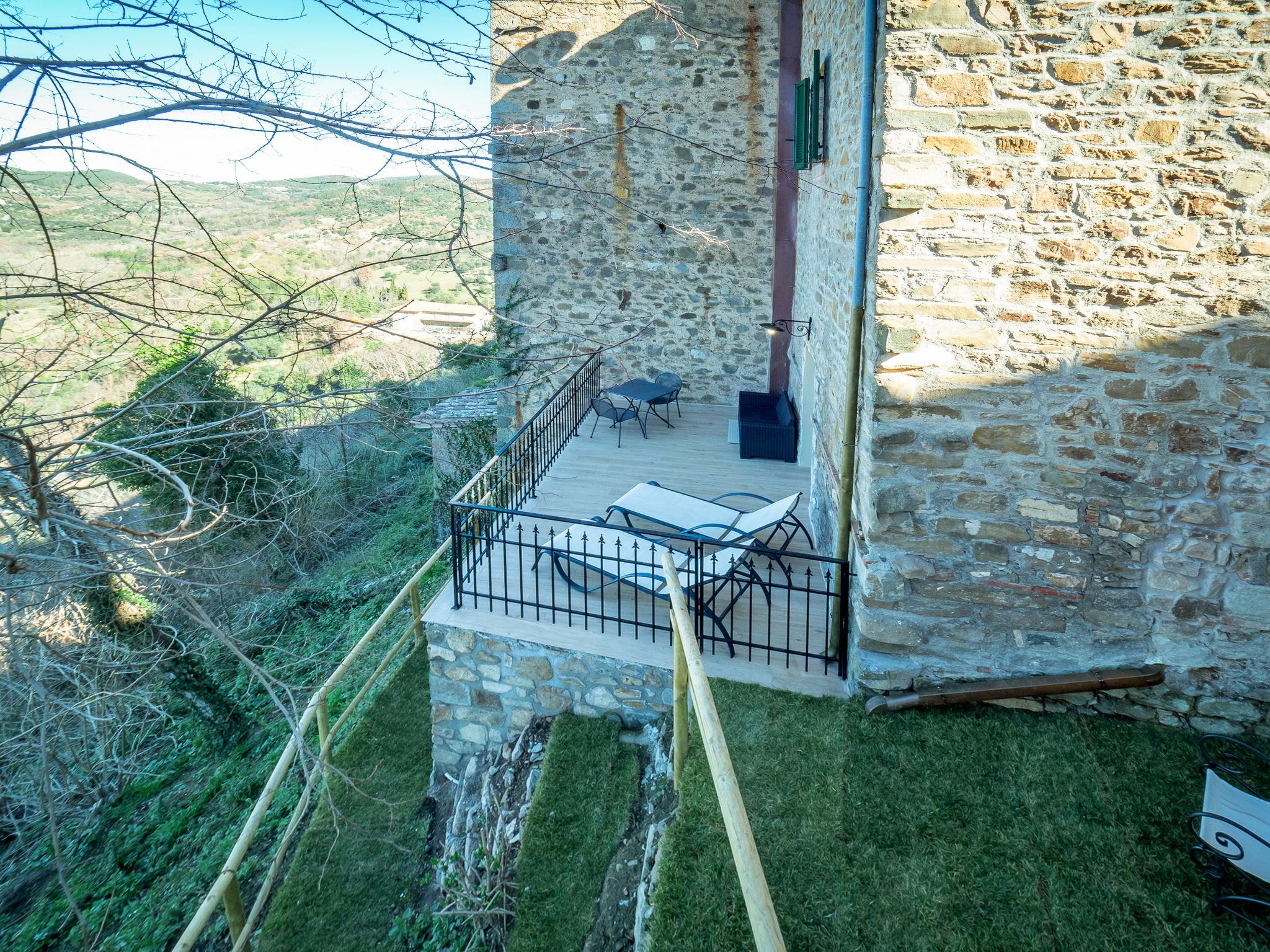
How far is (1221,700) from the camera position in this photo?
3775mm

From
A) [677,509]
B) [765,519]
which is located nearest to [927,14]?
[765,519]

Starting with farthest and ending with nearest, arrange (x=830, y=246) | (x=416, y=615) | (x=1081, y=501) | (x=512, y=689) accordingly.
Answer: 1. (x=416, y=615)
2. (x=830, y=246)
3. (x=512, y=689)
4. (x=1081, y=501)

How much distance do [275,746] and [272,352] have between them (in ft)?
22.0

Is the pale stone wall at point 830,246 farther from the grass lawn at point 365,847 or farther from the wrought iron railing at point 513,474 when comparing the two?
the grass lawn at point 365,847

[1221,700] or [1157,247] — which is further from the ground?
[1157,247]

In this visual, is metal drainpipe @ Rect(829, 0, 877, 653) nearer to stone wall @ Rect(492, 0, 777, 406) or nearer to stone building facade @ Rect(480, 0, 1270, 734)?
stone building facade @ Rect(480, 0, 1270, 734)

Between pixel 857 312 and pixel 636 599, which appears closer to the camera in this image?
pixel 857 312

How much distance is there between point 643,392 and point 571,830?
5.94 m

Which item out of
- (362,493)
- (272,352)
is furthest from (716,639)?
(362,493)

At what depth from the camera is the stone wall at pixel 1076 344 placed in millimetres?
3258

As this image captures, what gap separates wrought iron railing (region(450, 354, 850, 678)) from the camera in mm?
4848

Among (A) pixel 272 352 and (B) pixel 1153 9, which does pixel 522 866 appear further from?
(B) pixel 1153 9

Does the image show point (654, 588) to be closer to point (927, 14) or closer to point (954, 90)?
point (954, 90)

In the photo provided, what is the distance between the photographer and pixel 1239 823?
2.95 meters
